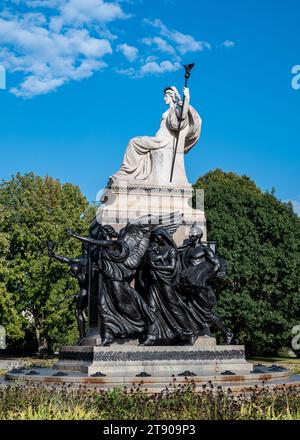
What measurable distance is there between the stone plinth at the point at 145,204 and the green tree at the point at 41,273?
1810 cm

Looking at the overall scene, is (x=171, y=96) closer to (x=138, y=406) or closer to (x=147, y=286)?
(x=147, y=286)

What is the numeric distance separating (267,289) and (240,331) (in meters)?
2.54

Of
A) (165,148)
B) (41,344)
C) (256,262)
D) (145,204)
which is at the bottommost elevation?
(41,344)

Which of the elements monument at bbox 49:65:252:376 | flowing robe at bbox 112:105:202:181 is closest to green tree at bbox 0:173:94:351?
flowing robe at bbox 112:105:202:181

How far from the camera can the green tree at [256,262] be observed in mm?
29984

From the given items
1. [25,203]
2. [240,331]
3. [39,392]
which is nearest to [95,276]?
[39,392]

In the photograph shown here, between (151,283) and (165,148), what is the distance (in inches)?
154

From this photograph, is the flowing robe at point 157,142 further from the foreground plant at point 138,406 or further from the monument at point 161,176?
the foreground plant at point 138,406

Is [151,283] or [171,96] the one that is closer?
[151,283]

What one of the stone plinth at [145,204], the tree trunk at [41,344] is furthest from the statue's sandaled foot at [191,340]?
the tree trunk at [41,344]

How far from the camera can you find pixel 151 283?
12.7 metres

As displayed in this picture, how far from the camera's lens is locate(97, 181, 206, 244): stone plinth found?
13.7 meters

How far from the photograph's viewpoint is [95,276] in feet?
44.2

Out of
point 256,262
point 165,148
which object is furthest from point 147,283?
point 256,262
